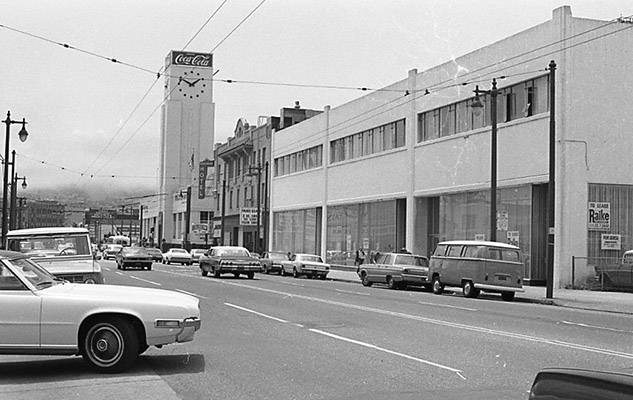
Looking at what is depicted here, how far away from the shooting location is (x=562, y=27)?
3291cm

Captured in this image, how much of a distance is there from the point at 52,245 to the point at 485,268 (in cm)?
1502

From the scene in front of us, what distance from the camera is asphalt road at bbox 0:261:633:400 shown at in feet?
29.3

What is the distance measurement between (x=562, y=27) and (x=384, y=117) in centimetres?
1734

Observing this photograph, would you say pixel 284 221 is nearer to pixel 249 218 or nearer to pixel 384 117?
pixel 249 218

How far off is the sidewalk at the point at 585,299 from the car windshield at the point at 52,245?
14456 mm

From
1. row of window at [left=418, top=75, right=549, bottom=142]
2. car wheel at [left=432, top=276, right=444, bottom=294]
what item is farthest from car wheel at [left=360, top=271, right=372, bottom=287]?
row of window at [left=418, top=75, right=549, bottom=142]

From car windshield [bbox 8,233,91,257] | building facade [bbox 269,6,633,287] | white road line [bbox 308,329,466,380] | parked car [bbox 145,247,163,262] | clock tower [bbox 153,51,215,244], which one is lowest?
white road line [bbox 308,329,466,380]

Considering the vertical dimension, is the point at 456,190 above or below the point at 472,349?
above

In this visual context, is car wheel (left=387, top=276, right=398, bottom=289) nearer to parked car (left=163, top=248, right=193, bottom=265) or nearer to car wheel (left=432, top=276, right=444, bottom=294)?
car wheel (left=432, top=276, right=444, bottom=294)

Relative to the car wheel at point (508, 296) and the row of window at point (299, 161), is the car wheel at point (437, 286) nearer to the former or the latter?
the car wheel at point (508, 296)

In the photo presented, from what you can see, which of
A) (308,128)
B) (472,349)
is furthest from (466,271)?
(308,128)

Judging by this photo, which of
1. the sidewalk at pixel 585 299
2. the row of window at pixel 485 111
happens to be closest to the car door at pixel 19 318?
the sidewalk at pixel 585 299

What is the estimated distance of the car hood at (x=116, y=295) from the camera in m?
9.71

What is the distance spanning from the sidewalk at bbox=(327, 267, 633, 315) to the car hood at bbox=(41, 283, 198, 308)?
15.6 m
